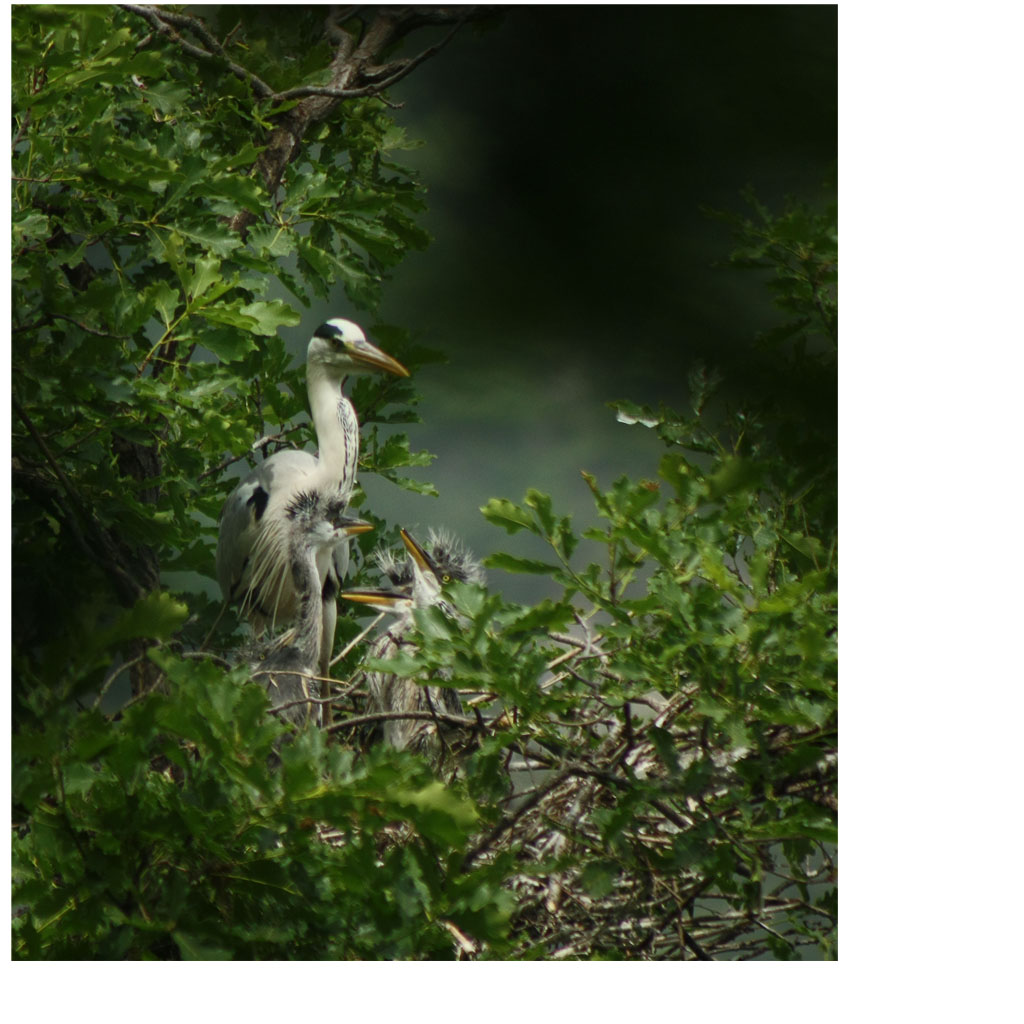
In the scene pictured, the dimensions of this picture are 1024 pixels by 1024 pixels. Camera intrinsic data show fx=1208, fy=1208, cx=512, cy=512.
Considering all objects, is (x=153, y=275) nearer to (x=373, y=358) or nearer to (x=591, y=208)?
(x=373, y=358)

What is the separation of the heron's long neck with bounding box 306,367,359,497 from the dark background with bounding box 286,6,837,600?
0.46 feet

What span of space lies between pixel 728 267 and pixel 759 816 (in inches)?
31.7

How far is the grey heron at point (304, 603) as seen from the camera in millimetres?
1872

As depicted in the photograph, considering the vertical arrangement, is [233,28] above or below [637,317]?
above

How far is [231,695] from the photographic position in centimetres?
137

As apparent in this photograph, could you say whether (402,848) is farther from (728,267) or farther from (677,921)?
(728,267)

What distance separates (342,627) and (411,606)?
15cm

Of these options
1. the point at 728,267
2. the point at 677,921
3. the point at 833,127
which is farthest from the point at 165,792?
the point at 833,127

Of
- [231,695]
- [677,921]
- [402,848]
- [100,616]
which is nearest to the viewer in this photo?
[231,695]

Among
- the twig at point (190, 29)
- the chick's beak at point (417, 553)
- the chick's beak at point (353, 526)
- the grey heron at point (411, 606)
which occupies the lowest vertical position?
the grey heron at point (411, 606)

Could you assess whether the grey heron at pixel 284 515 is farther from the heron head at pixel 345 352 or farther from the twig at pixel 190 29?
the twig at pixel 190 29

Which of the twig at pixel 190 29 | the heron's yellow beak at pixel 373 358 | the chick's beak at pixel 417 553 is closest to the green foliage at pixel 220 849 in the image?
the chick's beak at pixel 417 553

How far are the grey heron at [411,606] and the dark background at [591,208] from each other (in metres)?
0.05

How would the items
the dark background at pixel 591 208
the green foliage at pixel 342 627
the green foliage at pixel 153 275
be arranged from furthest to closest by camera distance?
the dark background at pixel 591 208 → the green foliage at pixel 153 275 → the green foliage at pixel 342 627
